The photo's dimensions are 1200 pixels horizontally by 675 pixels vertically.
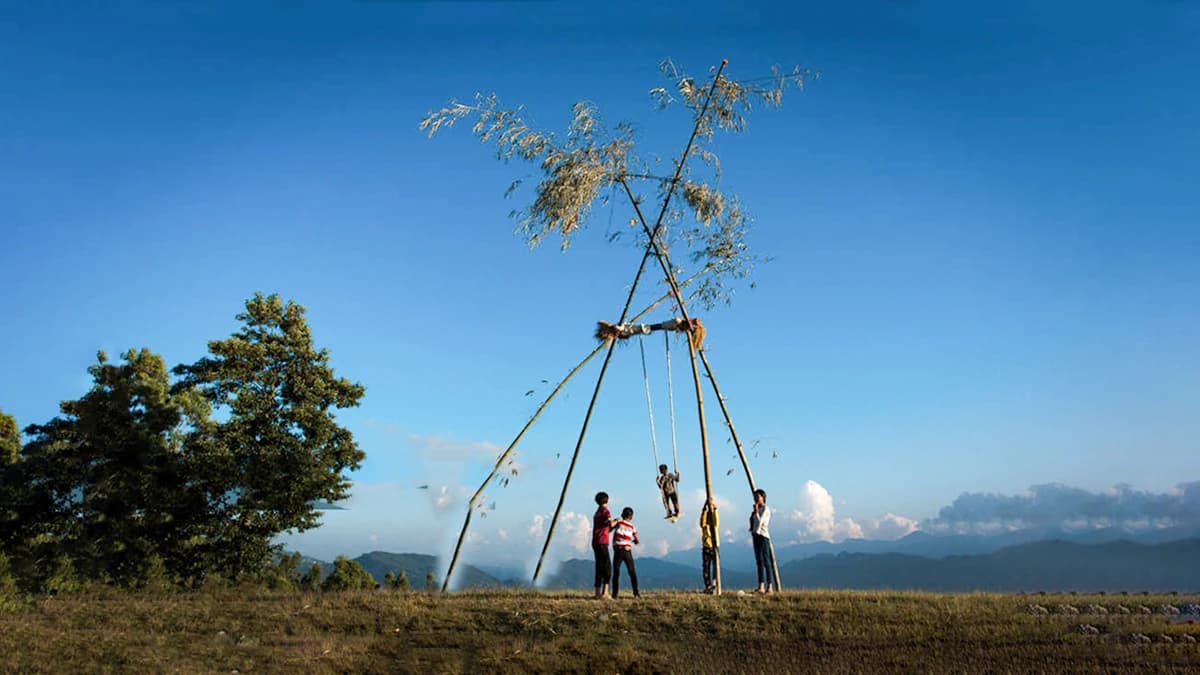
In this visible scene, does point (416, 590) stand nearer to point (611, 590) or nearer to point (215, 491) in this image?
point (611, 590)

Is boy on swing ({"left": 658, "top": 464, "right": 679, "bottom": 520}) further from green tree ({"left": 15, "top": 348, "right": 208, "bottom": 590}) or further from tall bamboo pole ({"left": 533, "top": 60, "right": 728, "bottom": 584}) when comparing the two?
green tree ({"left": 15, "top": 348, "right": 208, "bottom": 590})

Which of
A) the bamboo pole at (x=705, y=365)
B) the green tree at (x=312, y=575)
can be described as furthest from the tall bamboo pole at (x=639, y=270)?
the green tree at (x=312, y=575)

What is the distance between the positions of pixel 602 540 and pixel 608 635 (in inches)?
129

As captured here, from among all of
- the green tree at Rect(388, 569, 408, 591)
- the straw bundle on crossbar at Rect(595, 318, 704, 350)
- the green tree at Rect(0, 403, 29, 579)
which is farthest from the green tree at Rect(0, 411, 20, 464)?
the straw bundle on crossbar at Rect(595, 318, 704, 350)

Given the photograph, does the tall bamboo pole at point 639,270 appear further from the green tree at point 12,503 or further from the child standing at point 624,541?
the green tree at point 12,503

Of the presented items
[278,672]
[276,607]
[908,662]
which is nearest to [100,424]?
[276,607]

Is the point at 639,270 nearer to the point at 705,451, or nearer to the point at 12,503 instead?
the point at 705,451

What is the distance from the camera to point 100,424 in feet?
111

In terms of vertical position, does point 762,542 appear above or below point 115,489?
below

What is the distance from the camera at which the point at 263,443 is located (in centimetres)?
3303

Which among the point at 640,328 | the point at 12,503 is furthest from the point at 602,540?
the point at 12,503

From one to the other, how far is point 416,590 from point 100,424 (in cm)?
1832

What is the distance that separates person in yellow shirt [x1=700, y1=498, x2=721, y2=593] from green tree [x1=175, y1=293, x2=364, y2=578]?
17164 millimetres

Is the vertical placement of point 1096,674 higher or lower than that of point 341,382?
lower
